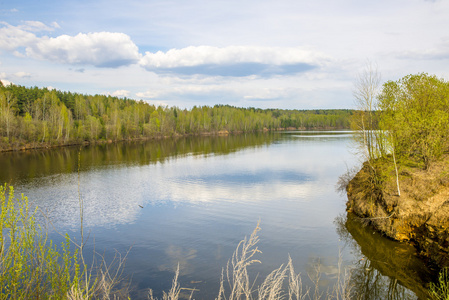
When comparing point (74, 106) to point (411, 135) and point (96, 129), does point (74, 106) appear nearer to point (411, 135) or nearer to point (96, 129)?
point (96, 129)

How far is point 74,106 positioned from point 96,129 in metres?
20.2

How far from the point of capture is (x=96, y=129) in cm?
8869

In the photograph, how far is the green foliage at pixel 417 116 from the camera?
1919 cm

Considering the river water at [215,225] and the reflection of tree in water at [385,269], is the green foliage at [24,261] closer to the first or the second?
the river water at [215,225]

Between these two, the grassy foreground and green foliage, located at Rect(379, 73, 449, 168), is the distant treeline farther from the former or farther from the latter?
the grassy foreground

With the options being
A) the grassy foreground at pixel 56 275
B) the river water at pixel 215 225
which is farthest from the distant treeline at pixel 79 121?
the grassy foreground at pixel 56 275

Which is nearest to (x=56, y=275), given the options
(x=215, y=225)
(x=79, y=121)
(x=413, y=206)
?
(x=215, y=225)

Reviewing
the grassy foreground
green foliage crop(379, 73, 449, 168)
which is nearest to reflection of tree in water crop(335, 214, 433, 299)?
the grassy foreground

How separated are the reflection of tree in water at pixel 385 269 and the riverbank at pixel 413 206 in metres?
0.77

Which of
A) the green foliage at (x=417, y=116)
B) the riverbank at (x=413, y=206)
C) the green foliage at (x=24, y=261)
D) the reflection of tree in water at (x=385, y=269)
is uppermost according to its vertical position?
the green foliage at (x=417, y=116)

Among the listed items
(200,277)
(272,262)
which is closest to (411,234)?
(272,262)

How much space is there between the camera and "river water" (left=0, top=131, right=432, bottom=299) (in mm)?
14086

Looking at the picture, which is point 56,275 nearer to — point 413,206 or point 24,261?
point 24,261

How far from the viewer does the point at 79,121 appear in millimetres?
87625
